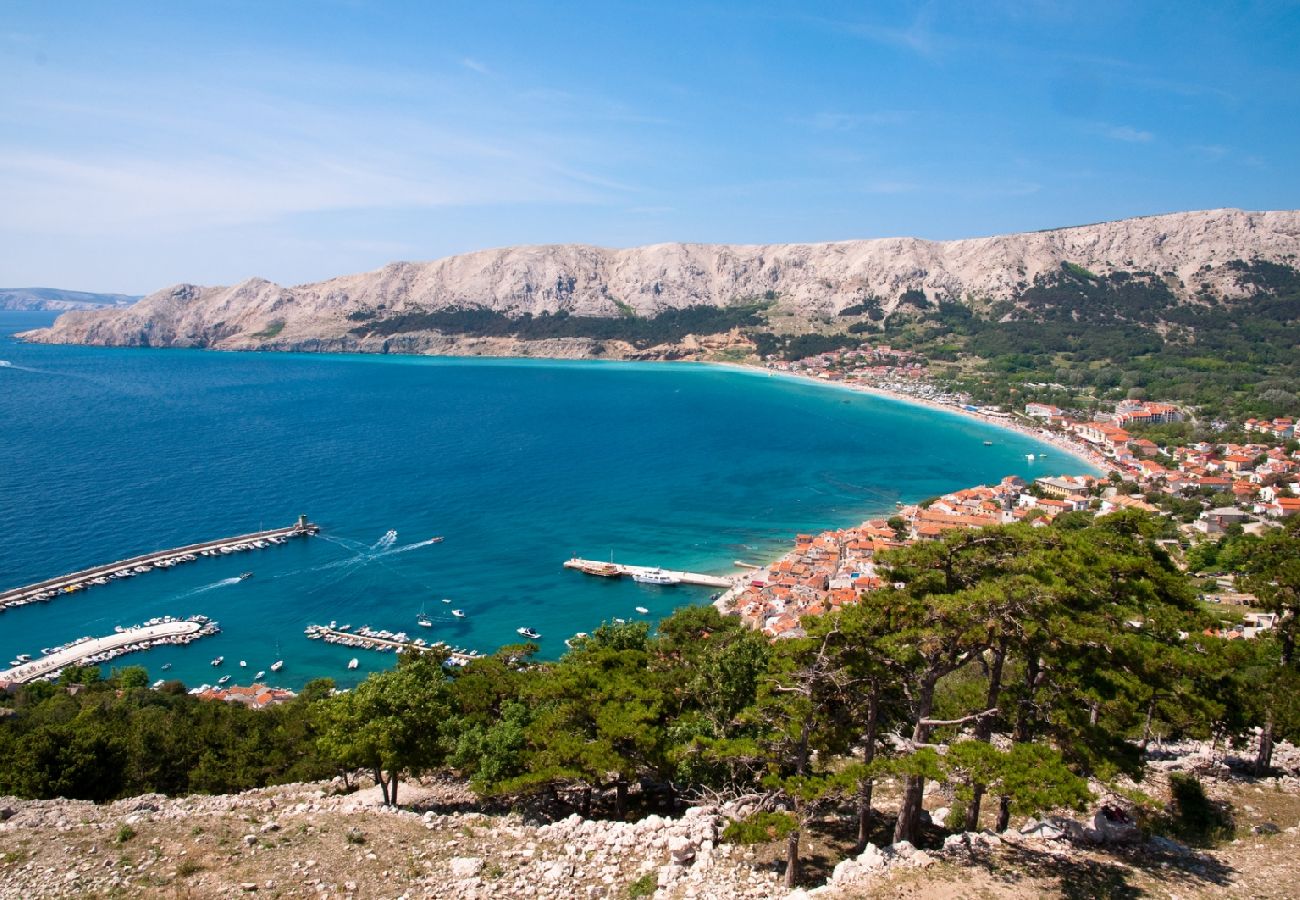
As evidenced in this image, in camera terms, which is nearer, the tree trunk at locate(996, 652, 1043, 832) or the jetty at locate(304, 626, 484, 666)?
the tree trunk at locate(996, 652, 1043, 832)

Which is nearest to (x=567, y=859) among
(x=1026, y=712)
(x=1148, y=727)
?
(x=1026, y=712)

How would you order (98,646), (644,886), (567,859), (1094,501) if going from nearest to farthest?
(644,886) < (567,859) < (98,646) < (1094,501)

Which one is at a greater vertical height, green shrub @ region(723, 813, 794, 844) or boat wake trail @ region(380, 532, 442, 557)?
green shrub @ region(723, 813, 794, 844)

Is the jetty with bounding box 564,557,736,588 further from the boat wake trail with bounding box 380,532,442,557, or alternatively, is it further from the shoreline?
the boat wake trail with bounding box 380,532,442,557

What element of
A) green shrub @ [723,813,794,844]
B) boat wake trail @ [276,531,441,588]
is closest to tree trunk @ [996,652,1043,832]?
green shrub @ [723,813,794,844]

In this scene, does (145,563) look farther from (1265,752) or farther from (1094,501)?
(1094,501)

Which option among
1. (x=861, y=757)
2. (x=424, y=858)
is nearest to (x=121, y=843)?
(x=424, y=858)
